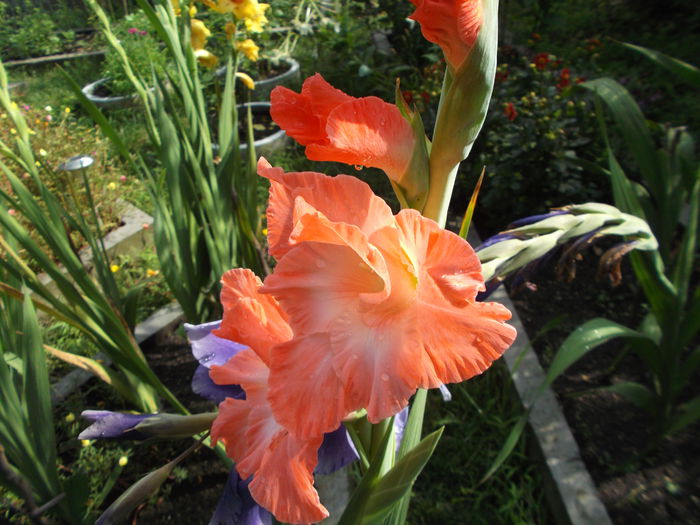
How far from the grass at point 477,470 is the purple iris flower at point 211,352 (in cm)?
106

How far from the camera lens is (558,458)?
1.53m

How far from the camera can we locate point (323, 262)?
413mm

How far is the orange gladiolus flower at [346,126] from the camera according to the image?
0.45 m

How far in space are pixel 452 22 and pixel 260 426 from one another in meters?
0.47

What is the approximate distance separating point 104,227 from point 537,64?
2709mm

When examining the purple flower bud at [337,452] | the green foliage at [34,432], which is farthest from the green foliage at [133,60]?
the purple flower bud at [337,452]

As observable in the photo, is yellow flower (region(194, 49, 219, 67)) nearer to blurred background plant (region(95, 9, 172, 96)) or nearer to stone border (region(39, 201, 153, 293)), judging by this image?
stone border (region(39, 201, 153, 293))

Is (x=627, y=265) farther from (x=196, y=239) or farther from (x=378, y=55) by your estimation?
(x=378, y=55)

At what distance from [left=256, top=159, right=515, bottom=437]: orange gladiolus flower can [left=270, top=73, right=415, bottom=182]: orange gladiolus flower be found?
0.26 ft

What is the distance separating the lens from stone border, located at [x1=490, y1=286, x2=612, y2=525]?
138 centimetres

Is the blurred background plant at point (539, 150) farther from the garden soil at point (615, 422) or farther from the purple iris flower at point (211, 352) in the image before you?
the purple iris flower at point (211, 352)

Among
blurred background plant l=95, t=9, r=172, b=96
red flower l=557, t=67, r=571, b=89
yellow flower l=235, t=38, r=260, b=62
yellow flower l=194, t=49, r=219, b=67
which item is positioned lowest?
blurred background plant l=95, t=9, r=172, b=96

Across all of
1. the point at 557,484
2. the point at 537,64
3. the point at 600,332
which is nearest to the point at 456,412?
the point at 557,484

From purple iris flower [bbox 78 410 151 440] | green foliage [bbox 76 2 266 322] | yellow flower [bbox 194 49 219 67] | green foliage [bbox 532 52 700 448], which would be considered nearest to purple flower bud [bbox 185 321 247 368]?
purple iris flower [bbox 78 410 151 440]
